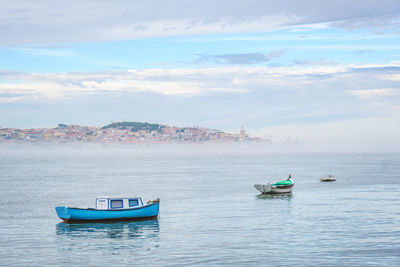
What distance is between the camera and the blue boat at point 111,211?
183 ft

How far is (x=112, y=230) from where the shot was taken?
52.9 meters

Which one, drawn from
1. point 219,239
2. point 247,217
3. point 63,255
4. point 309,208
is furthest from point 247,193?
point 63,255

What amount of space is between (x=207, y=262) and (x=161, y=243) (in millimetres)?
8526

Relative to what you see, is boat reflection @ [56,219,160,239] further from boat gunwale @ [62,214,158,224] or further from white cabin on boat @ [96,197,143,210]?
white cabin on boat @ [96,197,143,210]

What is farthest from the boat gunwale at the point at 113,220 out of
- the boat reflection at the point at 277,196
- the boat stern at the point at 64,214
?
the boat reflection at the point at 277,196

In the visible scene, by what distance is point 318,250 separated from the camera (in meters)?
41.4

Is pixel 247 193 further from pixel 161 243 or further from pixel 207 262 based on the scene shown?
pixel 207 262

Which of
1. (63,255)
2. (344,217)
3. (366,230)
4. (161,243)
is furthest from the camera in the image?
(344,217)

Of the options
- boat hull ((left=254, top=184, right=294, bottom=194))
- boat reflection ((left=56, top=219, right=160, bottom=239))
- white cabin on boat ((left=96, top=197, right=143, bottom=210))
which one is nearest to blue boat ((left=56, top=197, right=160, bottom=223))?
white cabin on boat ((left=96, top=197, right=143, bottom=210))

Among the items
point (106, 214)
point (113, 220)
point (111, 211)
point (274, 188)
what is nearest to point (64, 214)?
point (106, 214)

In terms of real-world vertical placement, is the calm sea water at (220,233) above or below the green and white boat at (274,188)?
below

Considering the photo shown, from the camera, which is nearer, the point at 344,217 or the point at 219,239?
the point at 219,239

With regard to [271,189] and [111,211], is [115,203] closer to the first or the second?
[111,211]

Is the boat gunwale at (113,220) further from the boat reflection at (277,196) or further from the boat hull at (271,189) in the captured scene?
the boat hull at (271,189)
